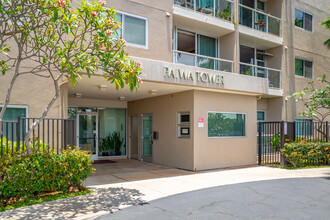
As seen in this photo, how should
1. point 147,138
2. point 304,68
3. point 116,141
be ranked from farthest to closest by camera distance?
1. point 304,68
2. point 116,141
3. point 147,138

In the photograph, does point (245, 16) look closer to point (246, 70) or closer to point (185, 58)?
point (246, 70)

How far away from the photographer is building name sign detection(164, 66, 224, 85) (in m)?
9.74

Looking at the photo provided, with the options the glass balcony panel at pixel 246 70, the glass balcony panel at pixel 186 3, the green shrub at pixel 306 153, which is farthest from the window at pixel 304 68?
the glass balcony panel at pixel 186 3

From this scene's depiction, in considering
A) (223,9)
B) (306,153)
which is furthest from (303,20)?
(306,153)

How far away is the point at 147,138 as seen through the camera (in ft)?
45.0

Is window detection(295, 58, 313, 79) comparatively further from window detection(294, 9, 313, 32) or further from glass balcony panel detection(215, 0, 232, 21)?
glass balcony panel detection(215, 0, 232, 21)

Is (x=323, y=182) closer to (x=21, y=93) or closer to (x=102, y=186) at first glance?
(x=102, y=186)

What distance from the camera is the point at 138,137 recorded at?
14.2 m

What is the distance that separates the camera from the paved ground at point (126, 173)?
29.6 ft

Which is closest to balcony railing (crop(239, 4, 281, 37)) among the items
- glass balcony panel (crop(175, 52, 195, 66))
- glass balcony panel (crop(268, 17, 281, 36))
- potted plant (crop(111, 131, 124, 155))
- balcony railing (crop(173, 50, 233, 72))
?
glass balcony panel (crop(268, 17, 281, 36))

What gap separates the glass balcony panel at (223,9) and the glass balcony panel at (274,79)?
4011mm

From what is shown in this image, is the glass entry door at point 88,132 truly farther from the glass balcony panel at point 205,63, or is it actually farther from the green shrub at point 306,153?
the green shrub at point 306,153

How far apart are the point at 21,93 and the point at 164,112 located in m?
6.13

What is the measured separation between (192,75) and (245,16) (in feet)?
22.7
